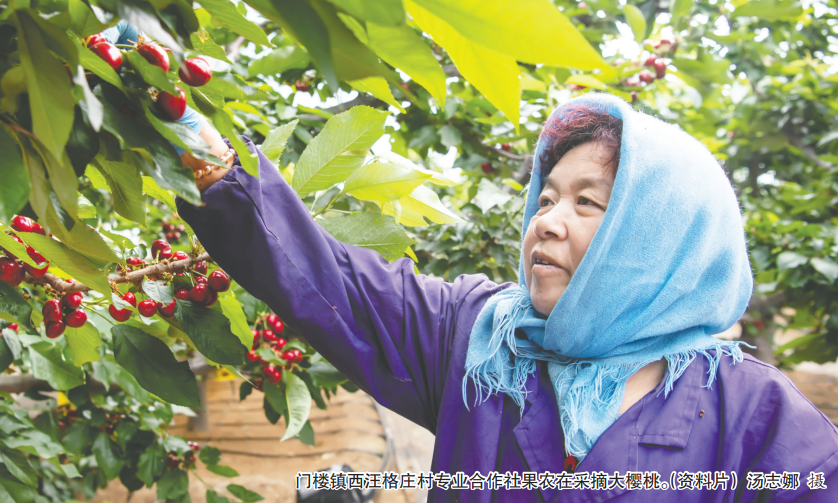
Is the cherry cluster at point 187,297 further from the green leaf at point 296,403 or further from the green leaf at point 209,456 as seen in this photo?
the green leaf at point 209,456

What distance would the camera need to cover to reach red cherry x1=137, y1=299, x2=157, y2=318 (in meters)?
0.82

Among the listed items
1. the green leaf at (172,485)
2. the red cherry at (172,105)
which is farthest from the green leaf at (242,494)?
the red cherry at (172,105)

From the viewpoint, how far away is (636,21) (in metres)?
1.99

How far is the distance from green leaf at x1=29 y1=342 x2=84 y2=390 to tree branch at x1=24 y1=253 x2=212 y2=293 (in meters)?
0.58

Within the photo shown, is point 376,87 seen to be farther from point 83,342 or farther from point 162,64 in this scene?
point 83,342

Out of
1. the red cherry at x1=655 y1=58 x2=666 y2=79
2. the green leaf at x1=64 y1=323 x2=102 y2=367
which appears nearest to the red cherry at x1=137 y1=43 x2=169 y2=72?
the green leaf at x1=64 y1=323 x2=102 y2=367

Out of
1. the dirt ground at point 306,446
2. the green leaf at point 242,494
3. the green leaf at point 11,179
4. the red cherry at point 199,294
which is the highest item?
the green leaf at point 11,179

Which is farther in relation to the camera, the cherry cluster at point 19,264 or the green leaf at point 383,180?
the green leaf at point 383,180

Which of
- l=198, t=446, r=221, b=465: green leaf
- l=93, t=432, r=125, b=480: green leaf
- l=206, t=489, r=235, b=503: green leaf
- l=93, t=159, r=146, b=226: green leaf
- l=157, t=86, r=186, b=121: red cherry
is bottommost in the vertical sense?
l=206, t=489, r=235, b=503: green leaf

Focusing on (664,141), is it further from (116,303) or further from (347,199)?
(347,199)

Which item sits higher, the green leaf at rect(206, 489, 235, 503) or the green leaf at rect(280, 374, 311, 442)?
the green leaf at rect(280, 374, 311, 442)

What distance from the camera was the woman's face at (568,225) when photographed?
0.96 metres

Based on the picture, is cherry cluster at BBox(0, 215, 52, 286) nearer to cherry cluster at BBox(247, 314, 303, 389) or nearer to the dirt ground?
cherry cluster at BBox(247, 314, 303, 389)

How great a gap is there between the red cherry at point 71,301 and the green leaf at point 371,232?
39 cm
